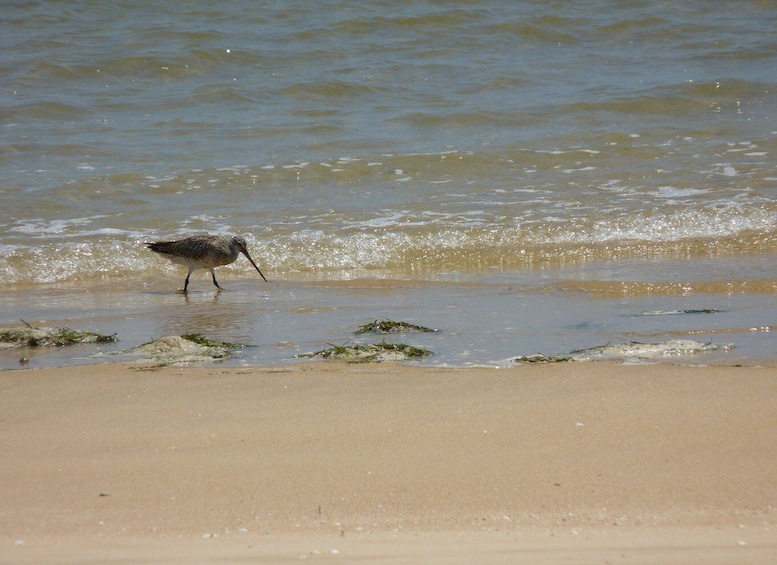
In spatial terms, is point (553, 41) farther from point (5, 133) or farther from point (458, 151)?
point (5, 133)

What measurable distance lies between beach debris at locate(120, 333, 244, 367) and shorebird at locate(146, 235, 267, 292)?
296 centimetres

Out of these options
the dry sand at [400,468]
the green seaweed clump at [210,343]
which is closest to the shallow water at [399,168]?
the green seaweed clump at [210,343]

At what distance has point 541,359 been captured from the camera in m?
4.49

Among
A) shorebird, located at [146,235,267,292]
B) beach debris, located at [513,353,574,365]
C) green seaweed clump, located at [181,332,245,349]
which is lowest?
green seaweed clump, located at [181,332,245,349]

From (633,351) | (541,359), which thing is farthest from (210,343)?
(633,351)

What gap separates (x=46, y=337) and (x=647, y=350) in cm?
316

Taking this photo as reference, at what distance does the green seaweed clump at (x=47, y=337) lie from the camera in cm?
532

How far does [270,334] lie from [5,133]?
8479 mm

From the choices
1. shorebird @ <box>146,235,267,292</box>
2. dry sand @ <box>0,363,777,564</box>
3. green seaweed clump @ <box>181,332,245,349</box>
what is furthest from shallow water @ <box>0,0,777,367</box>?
dry sand @ <box>0,363,777,564</box>

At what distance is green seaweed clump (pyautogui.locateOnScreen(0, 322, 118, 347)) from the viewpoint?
532 cm

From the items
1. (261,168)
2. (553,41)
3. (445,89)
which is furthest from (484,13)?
(261,168)

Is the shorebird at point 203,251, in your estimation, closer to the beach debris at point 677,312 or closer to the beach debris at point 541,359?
the beach debris at point 677,312

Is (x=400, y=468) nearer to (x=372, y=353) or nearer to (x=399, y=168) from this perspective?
(x=372, y=353)

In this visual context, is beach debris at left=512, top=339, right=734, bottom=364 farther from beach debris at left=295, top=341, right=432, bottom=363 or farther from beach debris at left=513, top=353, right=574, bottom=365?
beach debris at left=295, top=341, right=432, bottom=363
